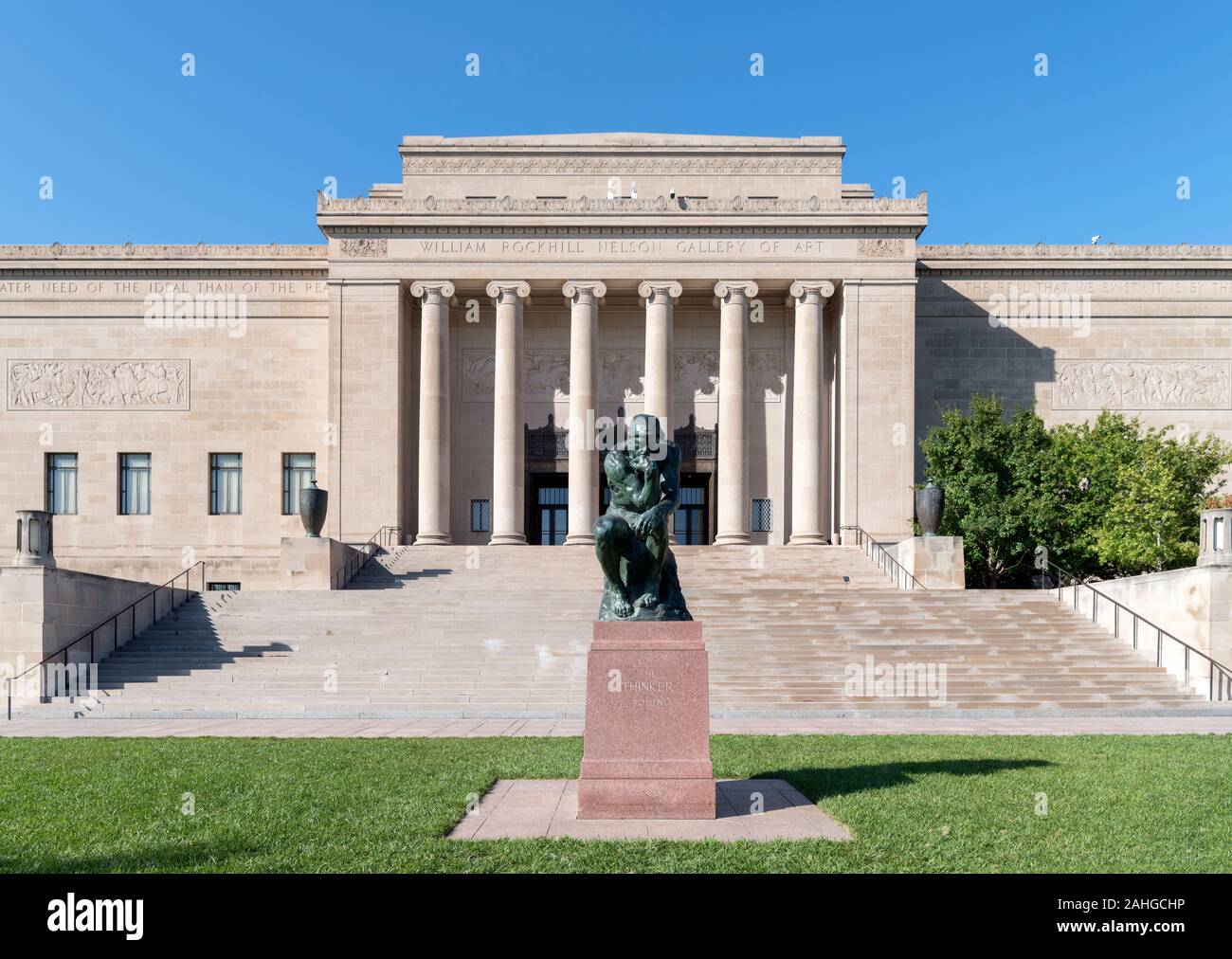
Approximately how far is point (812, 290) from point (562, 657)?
64.3 feet

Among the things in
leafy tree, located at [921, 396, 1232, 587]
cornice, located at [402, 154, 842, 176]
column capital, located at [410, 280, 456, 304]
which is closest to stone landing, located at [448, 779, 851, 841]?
leafy tree, located at [921, 396, 1232, 587]

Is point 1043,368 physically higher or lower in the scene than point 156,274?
lower

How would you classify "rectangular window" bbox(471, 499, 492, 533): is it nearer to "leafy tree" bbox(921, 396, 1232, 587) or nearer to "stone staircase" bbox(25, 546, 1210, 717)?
"stone staircase" bbox(25, 546, 1210, 717)

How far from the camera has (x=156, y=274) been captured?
3916 centimetres

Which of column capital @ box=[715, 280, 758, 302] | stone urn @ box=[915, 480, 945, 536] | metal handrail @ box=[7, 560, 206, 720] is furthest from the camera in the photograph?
column capital @ box=[715, 280, 758, 302]

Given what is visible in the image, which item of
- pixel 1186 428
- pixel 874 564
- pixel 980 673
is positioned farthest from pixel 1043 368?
pixel 980 673

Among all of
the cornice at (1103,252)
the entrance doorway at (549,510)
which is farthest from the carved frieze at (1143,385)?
the entrance doorway at (549,510)

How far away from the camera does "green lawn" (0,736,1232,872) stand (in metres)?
7.37

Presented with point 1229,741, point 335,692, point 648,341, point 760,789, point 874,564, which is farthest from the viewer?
point 648,341

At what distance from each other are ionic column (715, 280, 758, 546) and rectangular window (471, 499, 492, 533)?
8.63m

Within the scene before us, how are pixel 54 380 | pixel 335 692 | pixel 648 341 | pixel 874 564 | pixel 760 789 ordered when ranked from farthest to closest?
pixel 54 380, pixel 648 341, pixel 874 564, pixel 335 692, pixel 760 789

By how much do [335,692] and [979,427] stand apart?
2132cm

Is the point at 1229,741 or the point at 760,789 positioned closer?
the point at 760,789

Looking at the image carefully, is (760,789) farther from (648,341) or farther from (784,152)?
(784,152)
